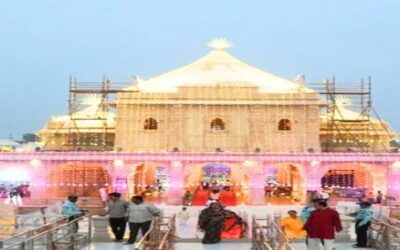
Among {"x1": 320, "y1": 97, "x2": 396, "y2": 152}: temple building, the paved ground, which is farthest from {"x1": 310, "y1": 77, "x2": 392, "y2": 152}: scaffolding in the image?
the paved ground

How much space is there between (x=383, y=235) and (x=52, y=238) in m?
6.54

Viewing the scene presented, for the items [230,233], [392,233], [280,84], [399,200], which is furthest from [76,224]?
[280,84]

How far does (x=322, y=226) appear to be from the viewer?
43.8ft

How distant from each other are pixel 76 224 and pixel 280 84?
2516 centimetres

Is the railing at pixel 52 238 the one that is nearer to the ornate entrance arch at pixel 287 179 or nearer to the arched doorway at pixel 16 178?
the arched doorway at pixel 16 178

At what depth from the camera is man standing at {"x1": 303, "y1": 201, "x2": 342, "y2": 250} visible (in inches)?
525

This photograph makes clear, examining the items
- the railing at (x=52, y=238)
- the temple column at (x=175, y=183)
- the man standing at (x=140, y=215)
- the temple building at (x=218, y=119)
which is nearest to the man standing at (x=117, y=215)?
the railing at (x=52, y=238)

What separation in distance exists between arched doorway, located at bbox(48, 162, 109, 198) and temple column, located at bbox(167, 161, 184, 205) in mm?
3304

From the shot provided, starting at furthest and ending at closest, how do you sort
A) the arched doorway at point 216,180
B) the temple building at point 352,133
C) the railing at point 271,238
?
the temple building at point 352,133 → the arched doorway at point 216,180 → the railing at point 271,238

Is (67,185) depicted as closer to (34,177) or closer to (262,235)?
(34,177)

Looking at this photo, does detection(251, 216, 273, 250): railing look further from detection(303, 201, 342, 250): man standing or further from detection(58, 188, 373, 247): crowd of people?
detection(303, 201, 342, 250): man standing

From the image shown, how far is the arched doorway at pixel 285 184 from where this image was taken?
36062mm

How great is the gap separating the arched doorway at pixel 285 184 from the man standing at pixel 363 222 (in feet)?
57.9

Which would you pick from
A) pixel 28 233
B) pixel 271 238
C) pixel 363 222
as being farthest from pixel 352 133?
pixel 28 233
